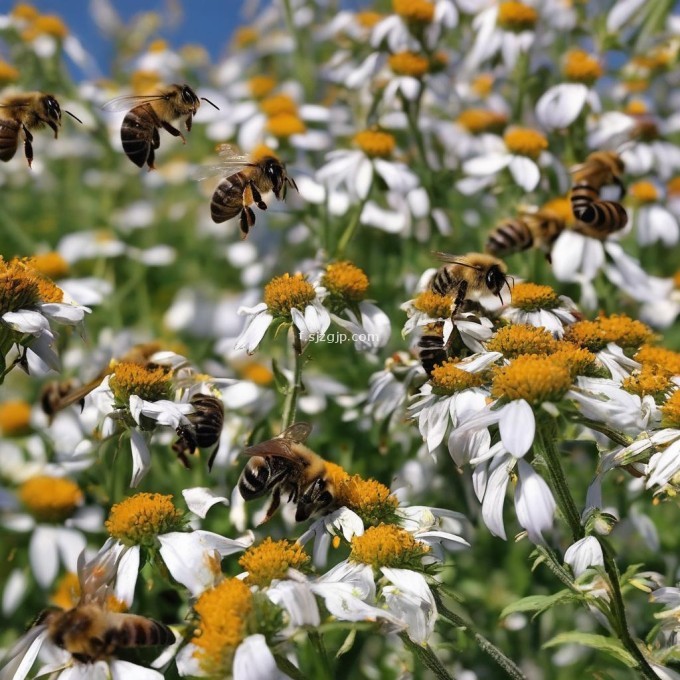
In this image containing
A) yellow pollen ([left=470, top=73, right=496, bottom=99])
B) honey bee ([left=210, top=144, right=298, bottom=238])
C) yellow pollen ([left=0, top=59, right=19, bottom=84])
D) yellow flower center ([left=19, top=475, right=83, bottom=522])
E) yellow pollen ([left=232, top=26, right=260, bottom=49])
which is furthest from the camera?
yellow pollen ([left=232, top=26, right=260, bottom=49])

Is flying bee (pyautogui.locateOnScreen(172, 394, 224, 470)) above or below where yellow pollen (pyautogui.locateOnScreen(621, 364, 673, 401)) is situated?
below

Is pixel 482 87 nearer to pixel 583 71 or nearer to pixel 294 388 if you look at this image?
pixel 583 71

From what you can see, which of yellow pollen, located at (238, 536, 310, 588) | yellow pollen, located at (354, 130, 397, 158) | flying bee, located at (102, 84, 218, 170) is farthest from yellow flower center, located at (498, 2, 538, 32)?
yellow pollen, located at (238, 536, 310, 588)

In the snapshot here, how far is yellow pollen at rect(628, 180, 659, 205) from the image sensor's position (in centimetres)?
415

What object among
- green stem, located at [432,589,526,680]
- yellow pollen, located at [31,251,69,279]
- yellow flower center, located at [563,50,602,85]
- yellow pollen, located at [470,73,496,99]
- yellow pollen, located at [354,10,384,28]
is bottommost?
yellow pollen, located at [31,251,69,279]

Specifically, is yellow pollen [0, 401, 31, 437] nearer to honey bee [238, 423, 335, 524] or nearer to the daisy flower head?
the daisy flower head

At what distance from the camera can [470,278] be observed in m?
2.42

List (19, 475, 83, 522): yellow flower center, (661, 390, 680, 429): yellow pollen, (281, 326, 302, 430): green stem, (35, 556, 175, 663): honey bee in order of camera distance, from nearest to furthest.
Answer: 1. (35, 556, 175, 663): honey bee
2. (661, 390, 680, 429): yellow pollen
3. (281, 326, 302, 430): green stem
4. (19, 475, 83, 522): yellow flower center

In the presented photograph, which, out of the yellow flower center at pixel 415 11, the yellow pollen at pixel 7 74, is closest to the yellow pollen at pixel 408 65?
the yellow flower center at pixel 415 11

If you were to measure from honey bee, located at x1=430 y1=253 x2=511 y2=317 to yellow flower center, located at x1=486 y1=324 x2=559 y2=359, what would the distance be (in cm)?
29

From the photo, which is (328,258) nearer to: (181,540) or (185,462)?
(185,462)

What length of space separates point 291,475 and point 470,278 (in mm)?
740

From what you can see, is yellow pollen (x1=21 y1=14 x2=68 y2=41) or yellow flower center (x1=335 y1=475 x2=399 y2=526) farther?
yellow pollen (x1=21 y1=14 x2=68 y2=41)

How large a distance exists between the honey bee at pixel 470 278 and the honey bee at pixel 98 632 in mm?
1111
